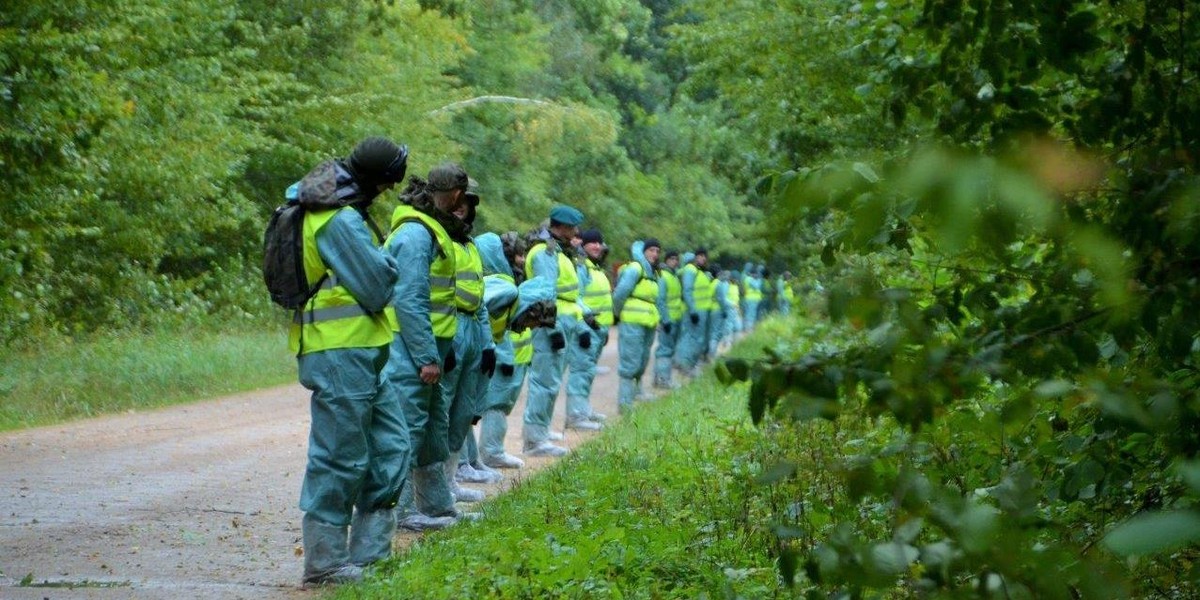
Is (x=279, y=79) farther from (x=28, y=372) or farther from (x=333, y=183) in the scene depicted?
(x=333, y=183)

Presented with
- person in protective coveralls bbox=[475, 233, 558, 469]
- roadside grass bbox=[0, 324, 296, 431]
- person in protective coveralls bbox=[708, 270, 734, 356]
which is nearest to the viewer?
person in protective coveralls bbox=[475, 233, 558, 469]

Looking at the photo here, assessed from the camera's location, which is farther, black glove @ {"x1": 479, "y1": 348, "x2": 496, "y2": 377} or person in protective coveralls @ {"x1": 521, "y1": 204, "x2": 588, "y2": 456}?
person in protective coveralls @ {"x1": 521, "y1": 204, "x2": 588, "y2": 456}

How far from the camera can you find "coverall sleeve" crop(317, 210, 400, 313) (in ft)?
23.5

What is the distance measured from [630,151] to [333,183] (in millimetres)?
45758

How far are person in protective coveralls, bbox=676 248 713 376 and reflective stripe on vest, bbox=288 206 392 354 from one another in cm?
1748

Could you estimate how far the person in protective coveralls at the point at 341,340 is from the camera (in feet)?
23.6

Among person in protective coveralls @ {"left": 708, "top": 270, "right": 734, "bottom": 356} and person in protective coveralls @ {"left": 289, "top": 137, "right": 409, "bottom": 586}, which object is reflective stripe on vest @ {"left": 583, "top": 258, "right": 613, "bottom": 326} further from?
person in protective coveralls @ {"left": 289, "top": 137, "right": 409, "bottom": 586}

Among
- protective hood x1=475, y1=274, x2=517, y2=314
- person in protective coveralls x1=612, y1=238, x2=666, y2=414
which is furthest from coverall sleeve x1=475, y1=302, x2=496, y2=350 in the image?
person in protective coveralls x1=612, y1=238, x2=666, y2=414

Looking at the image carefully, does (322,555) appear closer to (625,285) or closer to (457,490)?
(457,490)

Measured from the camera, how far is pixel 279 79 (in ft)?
88.5

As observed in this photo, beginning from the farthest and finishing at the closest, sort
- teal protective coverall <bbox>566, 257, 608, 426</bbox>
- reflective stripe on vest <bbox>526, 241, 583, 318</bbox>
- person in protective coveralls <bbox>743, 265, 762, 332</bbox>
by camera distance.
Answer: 1. person in protective coveralls <bbox>743, 265, 762, 332</bbox>
2. teal protective coverall <bbox>566, 257, 608, 426</bbox>
3. reflective stripe on vest <bbox>526, 241, 583, 318</bbox>

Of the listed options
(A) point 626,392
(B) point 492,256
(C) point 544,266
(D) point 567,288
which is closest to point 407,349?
(B) point 492,256

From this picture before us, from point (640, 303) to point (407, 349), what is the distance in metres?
11.2

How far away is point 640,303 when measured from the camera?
1966cm
